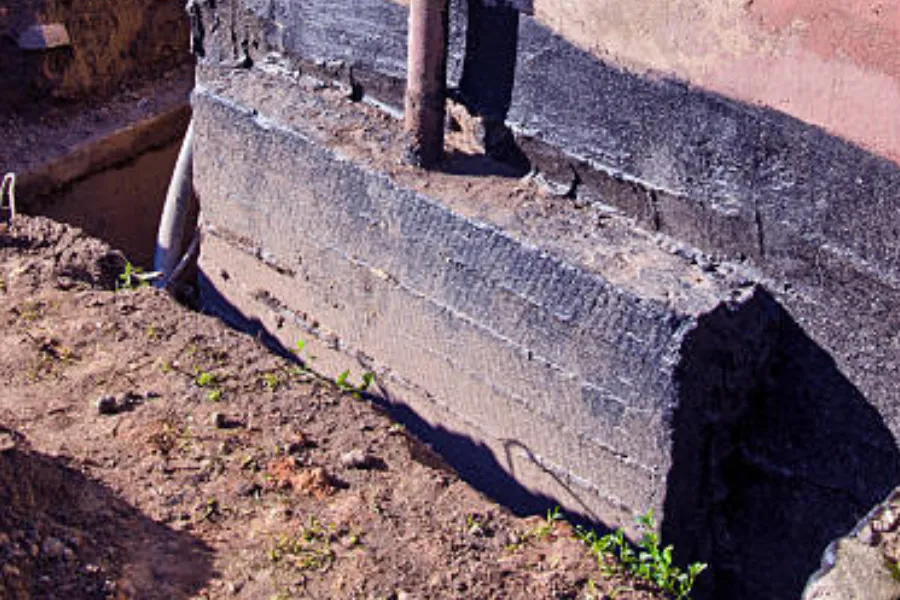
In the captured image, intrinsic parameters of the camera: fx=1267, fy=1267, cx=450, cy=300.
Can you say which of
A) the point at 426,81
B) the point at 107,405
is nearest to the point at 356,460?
the point at 107,405

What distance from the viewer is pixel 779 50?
298 centimetres

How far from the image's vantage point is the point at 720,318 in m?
3.14

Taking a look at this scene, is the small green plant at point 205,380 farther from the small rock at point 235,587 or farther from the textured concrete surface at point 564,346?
the small rock at point 235,587

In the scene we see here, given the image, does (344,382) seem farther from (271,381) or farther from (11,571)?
→ (11,571)

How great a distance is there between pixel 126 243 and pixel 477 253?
266cm

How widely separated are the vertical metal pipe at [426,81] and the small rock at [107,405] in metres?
1.10

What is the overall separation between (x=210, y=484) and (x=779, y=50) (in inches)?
70.6

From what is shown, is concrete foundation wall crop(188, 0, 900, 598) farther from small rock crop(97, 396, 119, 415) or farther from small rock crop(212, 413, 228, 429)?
small rock crop(97, 396, 119, 415)

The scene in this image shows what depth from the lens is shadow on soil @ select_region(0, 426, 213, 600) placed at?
2.87 meters

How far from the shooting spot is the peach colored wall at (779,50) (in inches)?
111

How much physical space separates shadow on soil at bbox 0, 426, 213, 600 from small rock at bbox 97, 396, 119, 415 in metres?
0.32

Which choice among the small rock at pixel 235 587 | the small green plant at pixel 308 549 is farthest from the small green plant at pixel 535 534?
the small rock at pixel 235 587

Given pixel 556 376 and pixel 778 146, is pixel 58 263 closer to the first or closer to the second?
pixel 556 376

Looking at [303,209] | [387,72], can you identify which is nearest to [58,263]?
[303,209]
